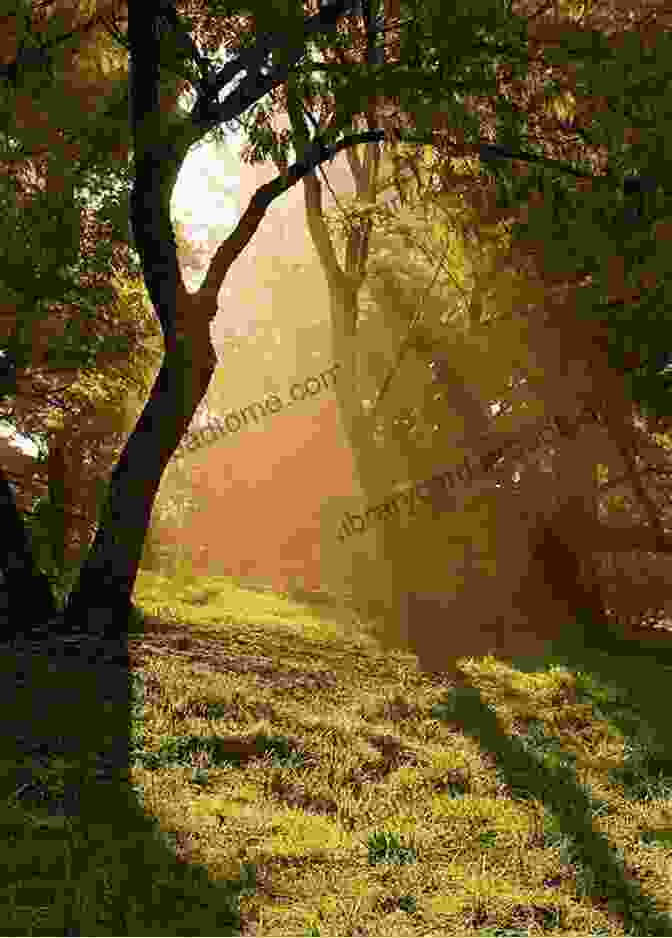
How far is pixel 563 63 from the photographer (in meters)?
10.4

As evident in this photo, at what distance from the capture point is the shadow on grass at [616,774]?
6488 mm

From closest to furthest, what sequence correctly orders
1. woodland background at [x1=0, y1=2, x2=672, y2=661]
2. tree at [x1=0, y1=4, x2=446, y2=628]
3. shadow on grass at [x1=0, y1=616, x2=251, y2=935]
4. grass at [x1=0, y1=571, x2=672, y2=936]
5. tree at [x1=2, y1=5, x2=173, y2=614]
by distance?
shadow on grass at [x1=0, y1=616, x2=251, y2=935], grass at [x1=0, y1=571, x2=672, y2=936], tree at [x1=0, y1=4, x2=446, y2=628], woodland background at [x1=0, y1=2, x2=672, y2=661], tree at [x1=2, y1=5, x2=173, y2=614]

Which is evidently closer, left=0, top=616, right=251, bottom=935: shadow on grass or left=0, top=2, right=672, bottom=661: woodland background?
left=0, top=616, right=251, bottom=935: shadow on grass

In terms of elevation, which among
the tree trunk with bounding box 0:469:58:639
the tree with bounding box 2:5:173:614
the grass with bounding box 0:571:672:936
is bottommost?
the grass with bounding box 0:571:672:936

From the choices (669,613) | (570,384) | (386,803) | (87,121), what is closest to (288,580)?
(669,613)

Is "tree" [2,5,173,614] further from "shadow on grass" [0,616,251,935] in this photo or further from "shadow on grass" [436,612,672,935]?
"shadow on grass" [436,612,672,935]

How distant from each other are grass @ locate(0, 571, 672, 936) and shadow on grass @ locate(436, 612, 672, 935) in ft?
0.09

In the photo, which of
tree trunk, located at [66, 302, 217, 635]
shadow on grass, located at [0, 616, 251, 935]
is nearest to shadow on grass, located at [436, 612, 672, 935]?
shadow on grass, located at [0, 616, 251, 935]

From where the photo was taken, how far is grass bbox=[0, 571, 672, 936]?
5820 mm

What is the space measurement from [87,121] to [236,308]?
84.9ft

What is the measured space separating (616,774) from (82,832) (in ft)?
17.5

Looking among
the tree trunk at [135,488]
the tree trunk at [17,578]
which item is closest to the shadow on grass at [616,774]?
the tree trunk at [135,488]

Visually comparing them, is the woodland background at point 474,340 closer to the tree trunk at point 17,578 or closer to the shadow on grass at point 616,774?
the shadow on grass at point 616,774

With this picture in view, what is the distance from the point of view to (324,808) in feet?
24.6
